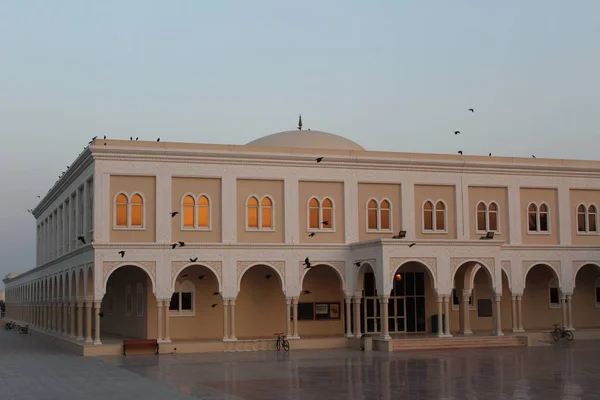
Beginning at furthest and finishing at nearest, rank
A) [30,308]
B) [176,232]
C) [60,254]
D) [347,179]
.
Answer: [30,308] → [60,254] → [347,179] → [176,232]

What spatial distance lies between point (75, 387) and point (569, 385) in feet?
39.7

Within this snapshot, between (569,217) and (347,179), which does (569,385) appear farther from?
(569,217)

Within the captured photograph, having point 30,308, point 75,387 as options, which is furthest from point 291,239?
point 30,308

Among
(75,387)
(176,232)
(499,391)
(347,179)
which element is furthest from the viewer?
(347,179)

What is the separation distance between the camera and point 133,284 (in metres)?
40.1

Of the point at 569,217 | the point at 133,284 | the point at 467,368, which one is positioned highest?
the point at 569,217

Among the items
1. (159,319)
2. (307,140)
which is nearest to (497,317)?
(307,140)

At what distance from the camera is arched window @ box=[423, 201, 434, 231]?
3872 cm

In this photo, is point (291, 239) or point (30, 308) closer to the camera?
point (291, 239)

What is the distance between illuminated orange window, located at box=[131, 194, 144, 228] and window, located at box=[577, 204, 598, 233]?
2054 centimetres

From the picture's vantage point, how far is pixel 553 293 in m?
42.4

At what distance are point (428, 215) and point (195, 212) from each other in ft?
34.8

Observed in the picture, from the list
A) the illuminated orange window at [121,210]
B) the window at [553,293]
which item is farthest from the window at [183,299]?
the window at [553,293]

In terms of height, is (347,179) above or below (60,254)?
above
